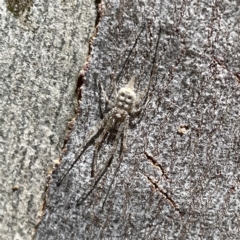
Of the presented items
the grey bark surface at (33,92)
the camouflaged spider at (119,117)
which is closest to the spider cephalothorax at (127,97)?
the camouflaged spider at (119,117)

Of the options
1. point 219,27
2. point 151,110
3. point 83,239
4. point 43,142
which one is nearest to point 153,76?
point 151,110

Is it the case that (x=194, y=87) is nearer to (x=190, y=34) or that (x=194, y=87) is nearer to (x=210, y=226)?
(x=190, y=34)

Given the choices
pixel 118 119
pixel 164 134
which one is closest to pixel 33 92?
pixel 118 119

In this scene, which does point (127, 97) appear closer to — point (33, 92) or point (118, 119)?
point (118, 119)

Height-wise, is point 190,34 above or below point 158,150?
above

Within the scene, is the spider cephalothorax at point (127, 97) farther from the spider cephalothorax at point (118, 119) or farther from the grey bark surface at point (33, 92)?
the grey bark surface at point (33, 92)

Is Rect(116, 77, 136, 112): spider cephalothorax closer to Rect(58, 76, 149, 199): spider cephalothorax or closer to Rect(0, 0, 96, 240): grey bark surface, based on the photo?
Rect(58, 76, 149, 199): spider cephalothorax
